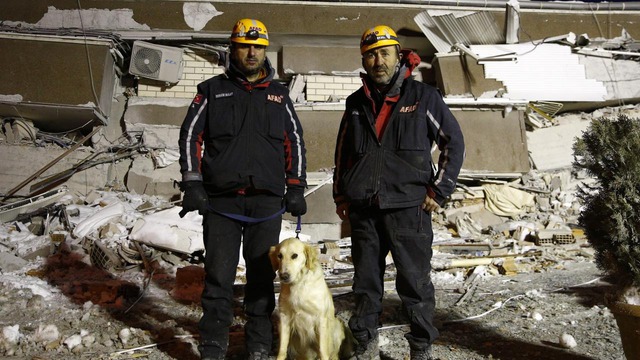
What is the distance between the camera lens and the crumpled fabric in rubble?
8844 mm

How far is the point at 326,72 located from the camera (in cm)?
974

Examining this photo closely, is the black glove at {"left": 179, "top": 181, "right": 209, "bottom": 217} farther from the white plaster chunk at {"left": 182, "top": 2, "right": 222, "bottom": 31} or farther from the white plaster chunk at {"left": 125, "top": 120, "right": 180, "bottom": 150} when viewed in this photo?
the white plaster chunk at {"left": 182, "top": 2, "right": 222, "bottom": 31}

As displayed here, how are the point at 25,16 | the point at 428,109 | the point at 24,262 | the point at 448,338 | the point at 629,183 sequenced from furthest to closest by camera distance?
the point at 25,16 → the point at 24,262 → the point at 448,338 → the point at 428,109 → the point at 629,183

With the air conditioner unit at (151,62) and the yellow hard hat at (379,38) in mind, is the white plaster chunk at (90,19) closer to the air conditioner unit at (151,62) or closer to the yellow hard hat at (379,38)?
the air conditioner unit at (151,62)

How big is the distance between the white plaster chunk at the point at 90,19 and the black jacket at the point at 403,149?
749cm

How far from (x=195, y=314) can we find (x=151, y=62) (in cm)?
583

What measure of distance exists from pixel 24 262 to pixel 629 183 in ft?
20.9

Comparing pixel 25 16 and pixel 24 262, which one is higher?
pixel 25 16

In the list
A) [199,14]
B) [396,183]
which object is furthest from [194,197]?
[199,14]

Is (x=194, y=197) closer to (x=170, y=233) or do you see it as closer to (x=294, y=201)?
(x=294, y=201)

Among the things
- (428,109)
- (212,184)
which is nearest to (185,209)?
(212,184)

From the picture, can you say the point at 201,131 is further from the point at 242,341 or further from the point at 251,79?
the point at 242,341

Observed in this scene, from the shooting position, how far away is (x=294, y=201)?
11.7 ft

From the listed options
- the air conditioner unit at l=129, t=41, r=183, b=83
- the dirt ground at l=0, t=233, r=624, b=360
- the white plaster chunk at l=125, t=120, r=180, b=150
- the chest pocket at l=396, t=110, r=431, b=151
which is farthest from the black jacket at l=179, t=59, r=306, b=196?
the air conditioner unit at l=129, t=41, r=183, b=83
